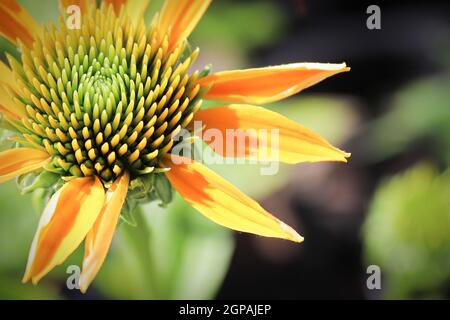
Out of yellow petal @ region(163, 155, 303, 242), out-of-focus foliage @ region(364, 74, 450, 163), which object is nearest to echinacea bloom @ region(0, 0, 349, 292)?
yellow petal @ region(163, 155, 303, 242)

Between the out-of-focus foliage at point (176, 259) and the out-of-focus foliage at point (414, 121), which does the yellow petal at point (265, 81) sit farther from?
the out-of-focus foliage at point (414, 121)

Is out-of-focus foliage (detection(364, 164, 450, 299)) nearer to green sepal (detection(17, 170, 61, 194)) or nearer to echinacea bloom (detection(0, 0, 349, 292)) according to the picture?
echinacea bloom (detection(0, 0, 349, 292))

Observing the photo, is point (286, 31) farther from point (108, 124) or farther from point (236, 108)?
point (108, 124)

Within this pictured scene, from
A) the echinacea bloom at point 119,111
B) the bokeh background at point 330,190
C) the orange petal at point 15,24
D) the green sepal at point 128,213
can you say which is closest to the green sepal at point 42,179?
the echinacea bloom at point 119,111

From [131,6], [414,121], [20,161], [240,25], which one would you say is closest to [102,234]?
[20,161]

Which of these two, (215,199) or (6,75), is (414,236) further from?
(6,75)
